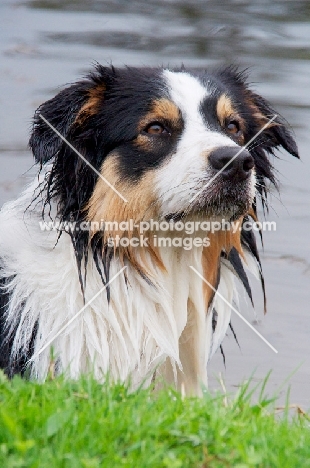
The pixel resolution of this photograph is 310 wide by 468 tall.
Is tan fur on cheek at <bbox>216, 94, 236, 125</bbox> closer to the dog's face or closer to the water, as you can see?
the dog's face

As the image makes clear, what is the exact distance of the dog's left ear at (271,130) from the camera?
215 inches

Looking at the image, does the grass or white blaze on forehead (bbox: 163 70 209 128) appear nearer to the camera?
the grass

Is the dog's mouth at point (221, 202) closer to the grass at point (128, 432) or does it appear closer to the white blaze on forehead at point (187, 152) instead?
the white blaze on forehead at point (187, 152)

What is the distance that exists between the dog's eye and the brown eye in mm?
377

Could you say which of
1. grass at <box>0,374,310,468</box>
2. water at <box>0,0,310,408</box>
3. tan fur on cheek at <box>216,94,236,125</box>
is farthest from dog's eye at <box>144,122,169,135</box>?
water at <box>0,0,310,408</box>

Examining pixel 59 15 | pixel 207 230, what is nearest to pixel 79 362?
pixel 207 230

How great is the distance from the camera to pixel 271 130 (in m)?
5.48

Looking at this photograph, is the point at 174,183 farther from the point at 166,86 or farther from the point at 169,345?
the point at 169,345

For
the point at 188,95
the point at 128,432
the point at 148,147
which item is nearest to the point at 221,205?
the point at 148,147

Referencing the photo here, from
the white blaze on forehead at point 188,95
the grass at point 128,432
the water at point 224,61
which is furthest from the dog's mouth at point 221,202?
the water at point 224,61

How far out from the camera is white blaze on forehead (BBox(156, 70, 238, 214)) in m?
4.78

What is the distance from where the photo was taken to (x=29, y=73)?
37.5 ft

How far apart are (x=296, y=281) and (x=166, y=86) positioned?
3.33m

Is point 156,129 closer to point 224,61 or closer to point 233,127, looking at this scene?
point 233,127
